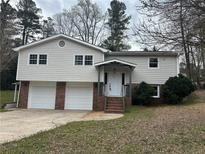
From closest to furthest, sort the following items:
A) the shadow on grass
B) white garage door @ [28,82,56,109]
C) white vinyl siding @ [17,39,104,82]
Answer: the shadow on grass
white vinyl siding @ [17,39,104,82]
white garage door @ [28,82,56,109]

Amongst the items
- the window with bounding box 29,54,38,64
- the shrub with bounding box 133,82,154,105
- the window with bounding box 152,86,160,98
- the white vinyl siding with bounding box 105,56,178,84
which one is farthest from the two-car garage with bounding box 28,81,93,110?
the window with bounding box 152,86,160,98

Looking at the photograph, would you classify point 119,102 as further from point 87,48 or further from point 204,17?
point 204,17

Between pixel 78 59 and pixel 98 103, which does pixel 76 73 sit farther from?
pixel 98 103

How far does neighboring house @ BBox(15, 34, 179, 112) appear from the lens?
71.9 feet

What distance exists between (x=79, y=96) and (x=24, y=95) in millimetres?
4807

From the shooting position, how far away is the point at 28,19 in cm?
4547

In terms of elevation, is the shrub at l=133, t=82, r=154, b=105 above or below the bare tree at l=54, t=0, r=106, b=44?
below

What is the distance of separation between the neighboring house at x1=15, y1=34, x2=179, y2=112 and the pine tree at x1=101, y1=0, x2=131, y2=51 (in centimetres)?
1675

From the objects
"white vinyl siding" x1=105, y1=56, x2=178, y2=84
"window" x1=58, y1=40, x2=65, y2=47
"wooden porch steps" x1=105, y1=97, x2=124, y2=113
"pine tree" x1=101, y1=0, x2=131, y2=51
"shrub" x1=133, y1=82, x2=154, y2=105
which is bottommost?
"wooden porch steps" x1=105, y1=97, x2=124, y2=113

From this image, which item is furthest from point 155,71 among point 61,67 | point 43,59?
point 43,59

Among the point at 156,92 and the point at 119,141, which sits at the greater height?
the point at 156,92

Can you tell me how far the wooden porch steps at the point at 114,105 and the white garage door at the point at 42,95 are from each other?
512 cm

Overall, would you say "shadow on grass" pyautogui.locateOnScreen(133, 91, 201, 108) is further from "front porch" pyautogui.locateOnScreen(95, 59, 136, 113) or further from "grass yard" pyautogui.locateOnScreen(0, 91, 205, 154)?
"grass yard" pyautogui.locateOnScreen(0, 91, 205, 154)

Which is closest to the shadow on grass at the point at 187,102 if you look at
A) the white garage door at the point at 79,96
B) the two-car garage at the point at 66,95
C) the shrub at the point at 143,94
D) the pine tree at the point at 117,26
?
the shrub at the point at 143,94
